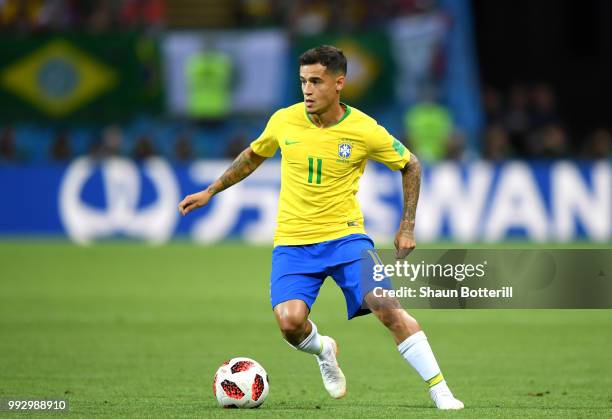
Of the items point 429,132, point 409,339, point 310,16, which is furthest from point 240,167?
point 310,16

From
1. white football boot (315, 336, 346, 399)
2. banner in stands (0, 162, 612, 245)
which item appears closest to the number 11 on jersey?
white football boot (315, 336, 346, 399)

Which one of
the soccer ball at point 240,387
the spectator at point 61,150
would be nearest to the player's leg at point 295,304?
the soccer ball at point 240,387

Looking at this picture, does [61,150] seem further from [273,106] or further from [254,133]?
[273,106]

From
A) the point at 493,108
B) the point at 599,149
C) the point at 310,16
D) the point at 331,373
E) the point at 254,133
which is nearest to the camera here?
the point at 331,373

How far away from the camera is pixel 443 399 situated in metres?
7.56

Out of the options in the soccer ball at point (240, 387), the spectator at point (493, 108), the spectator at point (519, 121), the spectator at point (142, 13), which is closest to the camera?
the soccer ball at point (240, 387)

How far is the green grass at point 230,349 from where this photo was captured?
8.09 m

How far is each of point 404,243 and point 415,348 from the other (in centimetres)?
64

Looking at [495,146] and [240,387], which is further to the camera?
[495,146]

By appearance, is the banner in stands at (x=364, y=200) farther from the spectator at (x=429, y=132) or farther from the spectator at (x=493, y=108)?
the spectator at (x=493, y=108)

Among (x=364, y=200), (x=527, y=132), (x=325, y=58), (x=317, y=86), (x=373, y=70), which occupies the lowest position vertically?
(x=364, y=200)

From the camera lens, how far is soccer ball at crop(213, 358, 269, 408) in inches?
306

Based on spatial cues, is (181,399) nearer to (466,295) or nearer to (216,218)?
(466,295)

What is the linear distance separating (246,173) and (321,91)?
2.82 feet
